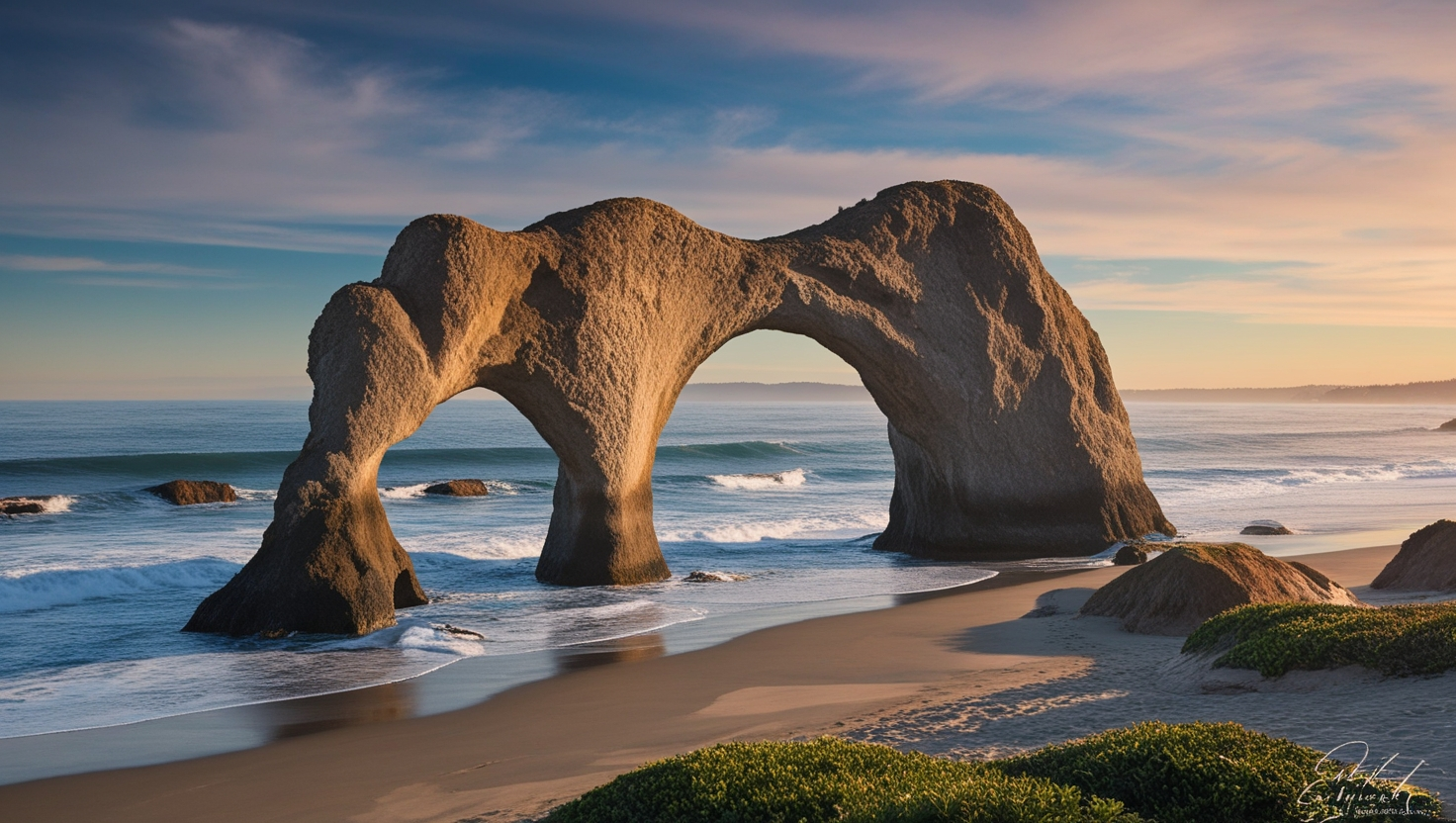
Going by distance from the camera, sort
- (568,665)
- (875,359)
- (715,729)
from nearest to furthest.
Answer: (715,729) < (568,665) < (875,359)

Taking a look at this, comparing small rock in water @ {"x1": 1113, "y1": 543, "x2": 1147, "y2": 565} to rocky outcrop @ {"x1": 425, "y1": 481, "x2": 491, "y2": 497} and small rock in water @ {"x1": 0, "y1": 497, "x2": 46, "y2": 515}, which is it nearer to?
rocky outcrop @ {"x1": 425, "y1": 481, "x2": 491, "y2": 497}

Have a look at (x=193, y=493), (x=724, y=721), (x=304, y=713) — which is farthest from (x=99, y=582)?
(x=193, y=493)

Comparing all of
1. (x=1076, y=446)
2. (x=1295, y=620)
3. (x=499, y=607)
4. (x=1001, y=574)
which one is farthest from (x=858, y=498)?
(x=1295, y=620)

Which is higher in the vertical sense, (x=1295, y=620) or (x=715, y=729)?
(x=1295, y=620)

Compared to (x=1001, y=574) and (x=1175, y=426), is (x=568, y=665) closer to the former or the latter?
(x=1001, y=574)

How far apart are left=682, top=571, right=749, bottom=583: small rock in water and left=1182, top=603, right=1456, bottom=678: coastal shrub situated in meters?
9.28

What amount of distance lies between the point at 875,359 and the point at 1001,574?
4891 mm

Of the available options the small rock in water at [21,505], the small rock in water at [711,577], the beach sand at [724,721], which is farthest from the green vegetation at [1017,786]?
the small rock in water at [21,505]

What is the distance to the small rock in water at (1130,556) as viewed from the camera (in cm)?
1872

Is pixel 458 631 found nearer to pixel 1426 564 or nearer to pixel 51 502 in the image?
pixel 1426 564

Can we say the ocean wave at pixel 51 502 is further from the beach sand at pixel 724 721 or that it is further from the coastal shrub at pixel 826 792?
the coastal shrub at pixel 826 792

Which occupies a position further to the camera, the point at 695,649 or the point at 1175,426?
the point at 1175,426

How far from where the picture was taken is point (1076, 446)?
2169 cm

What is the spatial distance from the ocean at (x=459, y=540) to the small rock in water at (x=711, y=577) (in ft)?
0.31
